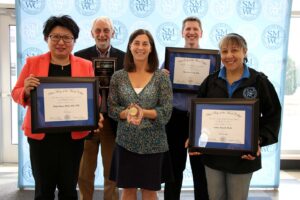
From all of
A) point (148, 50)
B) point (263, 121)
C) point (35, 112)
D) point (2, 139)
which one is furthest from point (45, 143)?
point (2, 139)

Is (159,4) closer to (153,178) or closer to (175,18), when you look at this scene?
(175,18)

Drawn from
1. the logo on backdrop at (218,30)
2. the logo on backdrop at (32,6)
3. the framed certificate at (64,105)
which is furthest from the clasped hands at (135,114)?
the logo on backdrop at (32,6)

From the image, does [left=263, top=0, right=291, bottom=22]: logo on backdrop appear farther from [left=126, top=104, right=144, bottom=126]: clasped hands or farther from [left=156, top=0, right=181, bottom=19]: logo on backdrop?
[left=126, top=104, right=144, bottom=126]: clasped hands

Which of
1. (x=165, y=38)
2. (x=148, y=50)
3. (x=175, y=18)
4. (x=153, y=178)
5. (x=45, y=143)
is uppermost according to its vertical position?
(x=175, y=18)

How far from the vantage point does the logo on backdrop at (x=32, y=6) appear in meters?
3.36

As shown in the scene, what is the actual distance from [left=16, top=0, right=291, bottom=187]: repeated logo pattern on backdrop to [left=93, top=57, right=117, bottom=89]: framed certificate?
1.07 m

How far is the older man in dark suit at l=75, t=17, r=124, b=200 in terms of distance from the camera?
261cm

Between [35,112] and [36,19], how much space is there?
185 cm

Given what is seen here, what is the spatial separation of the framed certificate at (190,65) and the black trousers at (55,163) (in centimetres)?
89

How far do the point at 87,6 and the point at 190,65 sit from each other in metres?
1.59

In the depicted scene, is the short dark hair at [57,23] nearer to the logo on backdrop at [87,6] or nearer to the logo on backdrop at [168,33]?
the logo on backdrop at [87,6]

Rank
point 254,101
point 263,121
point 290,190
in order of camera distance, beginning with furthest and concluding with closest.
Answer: point 290,190 → point 263,121 → point 254,101

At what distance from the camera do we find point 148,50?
7.06 feet

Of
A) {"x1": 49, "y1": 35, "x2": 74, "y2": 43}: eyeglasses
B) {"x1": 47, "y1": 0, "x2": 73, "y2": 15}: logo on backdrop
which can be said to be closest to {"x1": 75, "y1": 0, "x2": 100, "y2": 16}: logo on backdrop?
{"x1": 47, "y1": 0, "x2": 73, "y2": 15}: logo on backdrop
